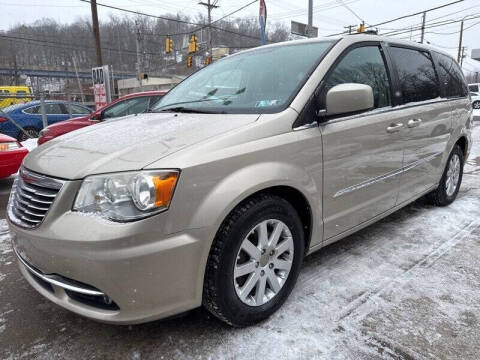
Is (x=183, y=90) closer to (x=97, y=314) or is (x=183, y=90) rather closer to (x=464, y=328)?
(x=97, y=314)

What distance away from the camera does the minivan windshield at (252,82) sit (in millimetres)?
2396

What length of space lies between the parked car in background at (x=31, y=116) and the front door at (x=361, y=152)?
10753 mm

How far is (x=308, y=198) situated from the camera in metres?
2.28

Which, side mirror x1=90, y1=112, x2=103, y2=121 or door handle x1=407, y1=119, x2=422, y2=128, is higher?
door handle x1=407, y1=119, x2=422, y2=128

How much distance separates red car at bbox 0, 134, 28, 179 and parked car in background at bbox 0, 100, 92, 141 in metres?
6.16

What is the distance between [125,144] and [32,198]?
21.3 inches

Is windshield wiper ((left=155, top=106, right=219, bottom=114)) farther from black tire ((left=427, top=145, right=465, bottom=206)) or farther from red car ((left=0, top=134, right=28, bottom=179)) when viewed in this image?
red car ((left=0, top=134, right=28, bottom=179))

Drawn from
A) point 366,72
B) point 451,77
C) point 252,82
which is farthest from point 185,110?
point 451,77

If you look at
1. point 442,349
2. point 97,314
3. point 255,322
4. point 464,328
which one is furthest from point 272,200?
point 464,328

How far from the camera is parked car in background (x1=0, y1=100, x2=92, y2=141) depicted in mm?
11211

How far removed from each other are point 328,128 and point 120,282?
151cm

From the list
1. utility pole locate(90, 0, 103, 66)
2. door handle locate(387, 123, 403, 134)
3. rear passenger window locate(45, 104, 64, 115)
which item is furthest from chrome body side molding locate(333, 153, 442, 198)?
utility pole locate(90, 0, 103, 66)

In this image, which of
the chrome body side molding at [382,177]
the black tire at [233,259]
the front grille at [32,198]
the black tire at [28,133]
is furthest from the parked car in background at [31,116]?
the black tire at [233,259]

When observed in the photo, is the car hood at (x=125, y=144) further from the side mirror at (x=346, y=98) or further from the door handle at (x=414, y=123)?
the door handle at (x=414, y=123)
